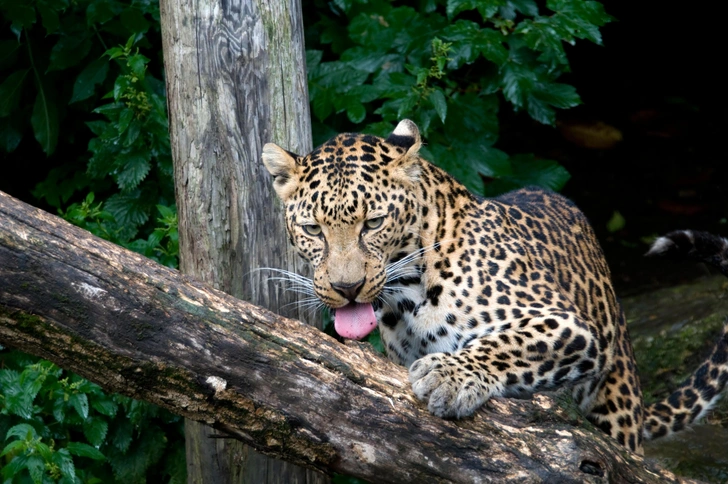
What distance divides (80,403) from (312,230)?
1849 mm

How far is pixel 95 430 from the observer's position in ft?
19.2

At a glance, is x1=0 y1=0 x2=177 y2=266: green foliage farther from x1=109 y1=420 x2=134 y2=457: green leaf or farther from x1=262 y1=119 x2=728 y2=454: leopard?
x1=262 y1=119 x2=728 y2=454: leopard

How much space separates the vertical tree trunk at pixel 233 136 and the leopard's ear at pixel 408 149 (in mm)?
622

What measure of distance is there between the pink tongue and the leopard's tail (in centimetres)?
199

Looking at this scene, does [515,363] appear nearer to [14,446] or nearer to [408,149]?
[408,149]

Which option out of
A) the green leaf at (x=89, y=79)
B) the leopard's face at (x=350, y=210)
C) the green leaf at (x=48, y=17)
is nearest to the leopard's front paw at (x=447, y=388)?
the leopard's face at (x=350, y=210)

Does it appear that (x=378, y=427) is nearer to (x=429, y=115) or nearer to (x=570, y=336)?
(x=570, y=336)

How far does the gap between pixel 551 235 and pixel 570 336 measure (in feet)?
3.41

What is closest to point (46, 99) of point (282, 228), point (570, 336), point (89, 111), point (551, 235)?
point (89, 111)

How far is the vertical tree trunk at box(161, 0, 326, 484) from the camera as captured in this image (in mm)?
5258

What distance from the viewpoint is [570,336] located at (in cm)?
505

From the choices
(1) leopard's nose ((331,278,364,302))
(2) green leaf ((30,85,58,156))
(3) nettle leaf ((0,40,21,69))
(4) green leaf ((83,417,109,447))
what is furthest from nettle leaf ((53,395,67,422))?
(3) nettle leaf ((0,40,21,69))

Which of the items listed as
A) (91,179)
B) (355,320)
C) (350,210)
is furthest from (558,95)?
A: (91,179)

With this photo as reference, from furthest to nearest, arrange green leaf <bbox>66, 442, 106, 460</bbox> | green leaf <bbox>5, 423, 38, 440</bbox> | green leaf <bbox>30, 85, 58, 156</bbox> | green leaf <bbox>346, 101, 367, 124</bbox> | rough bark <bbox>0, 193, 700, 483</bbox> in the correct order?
green leaf <bbox>30, 85, 58, 156</bbox>, green leaf <bbox>346, 101, 367, 124</bbox>, green leaf <bbox>66, 442, 106, 460</bbox>, green leaf <bbox>5, 423, 38, 440</bbox>, rough bark <bbox>0, 193, 700, 483</bbox>
